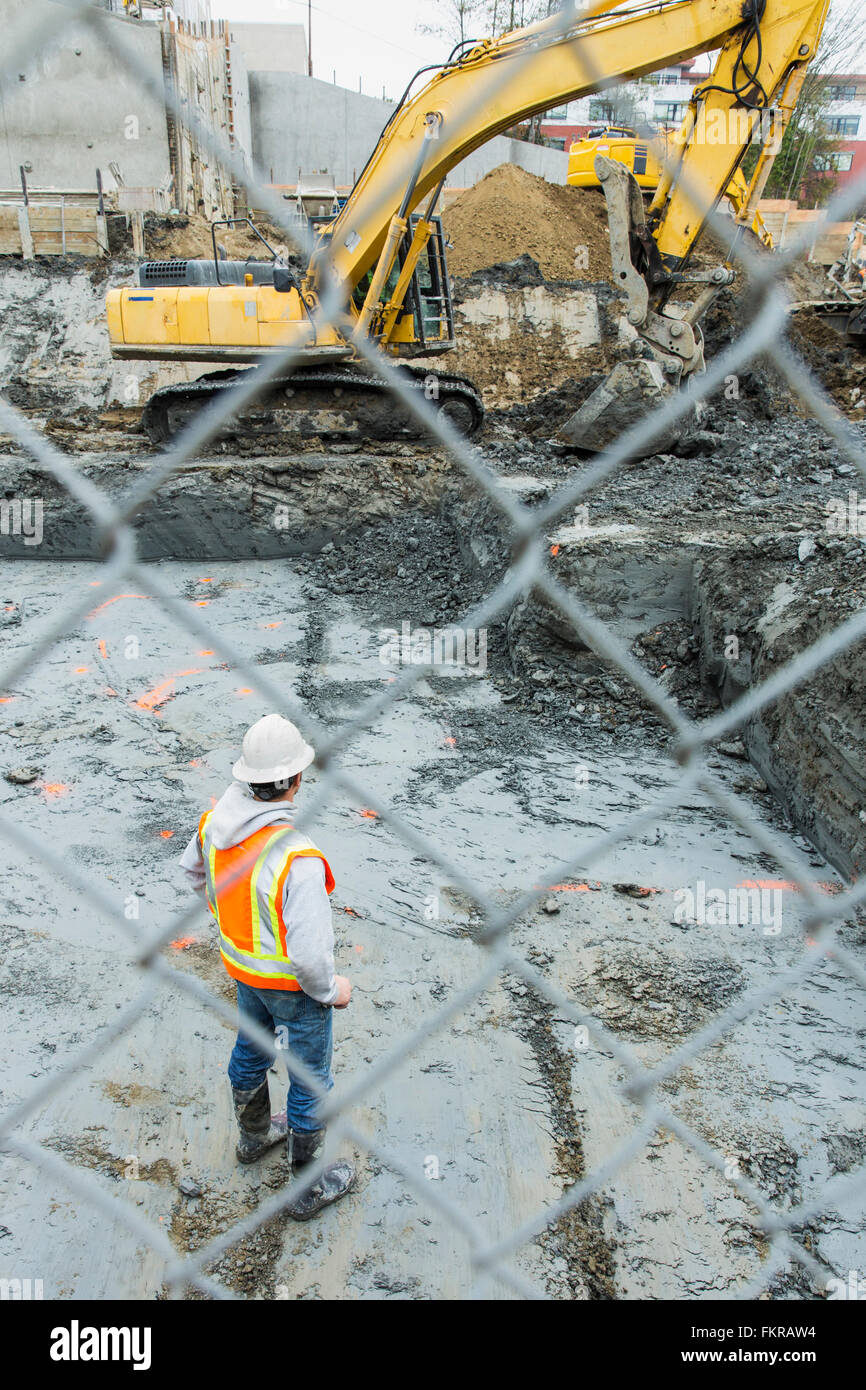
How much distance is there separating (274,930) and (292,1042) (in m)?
0.36

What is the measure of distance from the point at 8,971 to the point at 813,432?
7328 mm

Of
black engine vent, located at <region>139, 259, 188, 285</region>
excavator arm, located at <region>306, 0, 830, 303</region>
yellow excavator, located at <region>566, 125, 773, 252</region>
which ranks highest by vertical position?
yellow excavator, located at <region>566, 125, 773, 252</region>

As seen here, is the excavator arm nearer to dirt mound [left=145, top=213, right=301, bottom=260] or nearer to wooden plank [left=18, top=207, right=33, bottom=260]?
dirt mound [left=145, top=213, right=301, bottom=260]

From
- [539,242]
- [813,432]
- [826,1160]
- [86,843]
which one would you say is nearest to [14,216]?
[539,242]

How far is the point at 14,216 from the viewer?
1462 cm

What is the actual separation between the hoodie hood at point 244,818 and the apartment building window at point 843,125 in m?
19.6

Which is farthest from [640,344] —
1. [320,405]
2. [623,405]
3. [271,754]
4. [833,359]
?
[271,754]

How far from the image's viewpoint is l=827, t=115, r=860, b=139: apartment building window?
Result: 17.0m

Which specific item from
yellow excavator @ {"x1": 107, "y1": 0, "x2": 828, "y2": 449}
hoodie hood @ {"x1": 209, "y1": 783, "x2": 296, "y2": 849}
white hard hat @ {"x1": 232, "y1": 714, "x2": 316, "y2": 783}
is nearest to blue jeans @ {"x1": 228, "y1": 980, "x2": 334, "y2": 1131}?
hoodie hood @ {"x1": 209, "y1": 783, "x2": 296, "y2": 849}

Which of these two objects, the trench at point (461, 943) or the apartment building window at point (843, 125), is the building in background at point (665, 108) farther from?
the trench at point (461, 943)

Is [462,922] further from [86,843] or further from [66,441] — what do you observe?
[66,441]

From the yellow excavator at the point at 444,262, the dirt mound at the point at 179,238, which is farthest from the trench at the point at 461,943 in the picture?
the dirt mound at the point at 179,238

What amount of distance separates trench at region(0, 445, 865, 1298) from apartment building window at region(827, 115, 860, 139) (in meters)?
15.3

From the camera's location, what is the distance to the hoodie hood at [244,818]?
200cm
